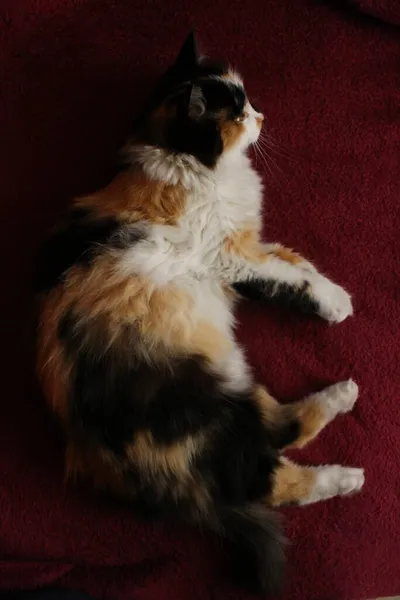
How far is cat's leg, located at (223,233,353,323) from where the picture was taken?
4.60 ft

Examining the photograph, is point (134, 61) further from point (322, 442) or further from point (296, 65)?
point (322, 442)

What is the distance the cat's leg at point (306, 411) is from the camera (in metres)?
1.36

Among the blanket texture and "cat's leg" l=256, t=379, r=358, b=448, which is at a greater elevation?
the blanket texture

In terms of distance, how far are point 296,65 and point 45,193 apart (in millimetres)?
734

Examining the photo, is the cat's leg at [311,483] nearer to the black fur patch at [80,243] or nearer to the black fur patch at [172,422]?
the black fur patch at [172,422]

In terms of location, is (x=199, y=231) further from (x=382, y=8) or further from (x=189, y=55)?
(x=382, y=8)

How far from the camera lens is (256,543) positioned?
50.2 inches

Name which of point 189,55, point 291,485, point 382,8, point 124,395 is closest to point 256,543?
point 291,485

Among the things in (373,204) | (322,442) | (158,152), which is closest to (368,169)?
(373,204)

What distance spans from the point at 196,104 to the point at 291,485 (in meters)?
0.84

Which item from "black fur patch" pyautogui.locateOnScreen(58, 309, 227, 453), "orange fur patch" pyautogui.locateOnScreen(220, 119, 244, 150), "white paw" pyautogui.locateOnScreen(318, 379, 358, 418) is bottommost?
"black fur patch" pyautogui.locateOnScreen(58, 309, 227, 453)

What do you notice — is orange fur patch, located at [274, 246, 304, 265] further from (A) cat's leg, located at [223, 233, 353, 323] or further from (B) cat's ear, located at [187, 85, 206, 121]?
(B) cat's ear, located at [187, 85, 206, 121]

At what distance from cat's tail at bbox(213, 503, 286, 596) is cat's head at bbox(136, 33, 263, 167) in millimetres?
754

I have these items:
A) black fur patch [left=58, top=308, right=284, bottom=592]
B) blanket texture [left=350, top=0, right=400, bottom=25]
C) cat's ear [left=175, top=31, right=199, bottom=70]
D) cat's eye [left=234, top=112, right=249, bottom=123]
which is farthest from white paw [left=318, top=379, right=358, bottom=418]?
blanket texture [left=350, top=0, right=400, bottom=25]
